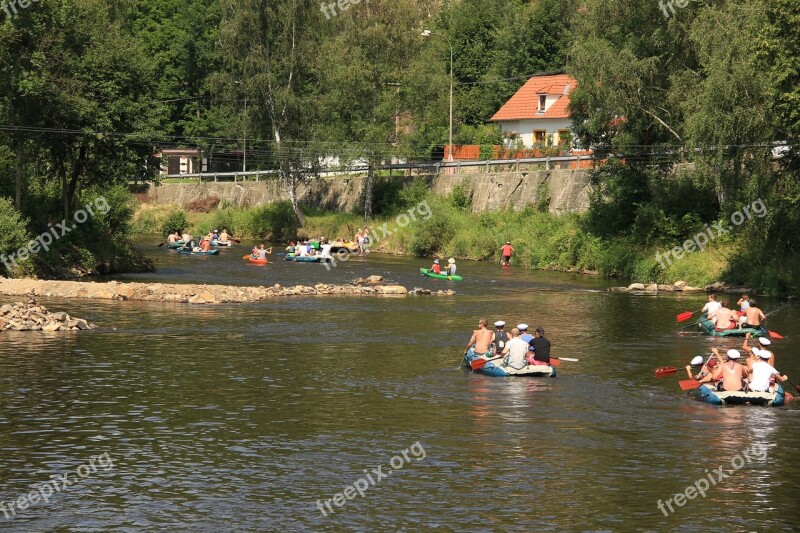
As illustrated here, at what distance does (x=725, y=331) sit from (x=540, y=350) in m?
10.9

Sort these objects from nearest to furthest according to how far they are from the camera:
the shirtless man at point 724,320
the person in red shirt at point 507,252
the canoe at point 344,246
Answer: the shirtless man at point 724,320
the person in red shirt at point 507,252
the canoe at point 344,246

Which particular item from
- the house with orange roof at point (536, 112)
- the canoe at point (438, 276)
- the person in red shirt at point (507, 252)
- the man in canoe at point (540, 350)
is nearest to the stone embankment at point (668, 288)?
the canoe at point (438, 276)

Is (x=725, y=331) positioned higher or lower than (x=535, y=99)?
lower

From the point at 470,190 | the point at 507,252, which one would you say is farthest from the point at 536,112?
the point at 507,252

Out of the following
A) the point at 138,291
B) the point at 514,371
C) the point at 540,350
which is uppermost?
the point at 138,291

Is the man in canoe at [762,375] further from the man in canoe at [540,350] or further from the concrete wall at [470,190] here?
the concrete wall at [470,190]

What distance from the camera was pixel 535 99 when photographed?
101625 mm

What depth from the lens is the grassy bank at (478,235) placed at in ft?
202

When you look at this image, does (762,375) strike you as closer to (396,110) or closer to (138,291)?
(138,291)

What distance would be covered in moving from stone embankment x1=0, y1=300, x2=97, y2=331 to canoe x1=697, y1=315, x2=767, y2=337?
23138mm

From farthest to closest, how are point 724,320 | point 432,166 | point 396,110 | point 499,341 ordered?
point 432,166 < point 396,110 < point 724,320 < point 499,341

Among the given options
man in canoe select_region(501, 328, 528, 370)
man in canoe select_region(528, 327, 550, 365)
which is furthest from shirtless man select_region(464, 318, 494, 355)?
man in canoe select_region(528, 327, 550, 365)

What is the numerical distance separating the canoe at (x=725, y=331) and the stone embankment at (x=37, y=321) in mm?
23138

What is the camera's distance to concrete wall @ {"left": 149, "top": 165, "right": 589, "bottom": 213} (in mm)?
76500
